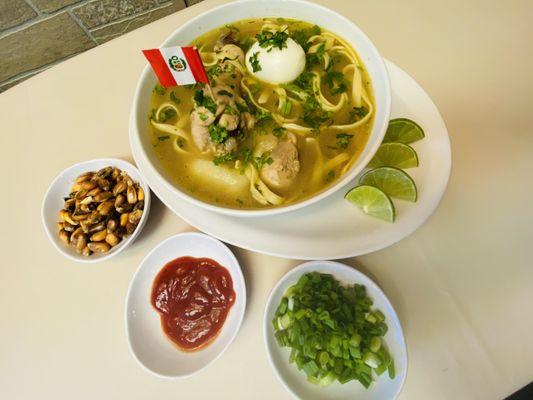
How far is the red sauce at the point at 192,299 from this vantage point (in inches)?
59.1

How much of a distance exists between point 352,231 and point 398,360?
0.52 metres

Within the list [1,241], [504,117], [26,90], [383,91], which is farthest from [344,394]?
[26,90]

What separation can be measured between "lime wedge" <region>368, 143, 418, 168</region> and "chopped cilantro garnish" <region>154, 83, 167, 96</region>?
3.50 ft

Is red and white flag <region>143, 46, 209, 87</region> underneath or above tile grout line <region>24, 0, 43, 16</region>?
underneath

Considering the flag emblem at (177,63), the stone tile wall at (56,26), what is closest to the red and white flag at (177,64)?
the flag emblem at (177,63)

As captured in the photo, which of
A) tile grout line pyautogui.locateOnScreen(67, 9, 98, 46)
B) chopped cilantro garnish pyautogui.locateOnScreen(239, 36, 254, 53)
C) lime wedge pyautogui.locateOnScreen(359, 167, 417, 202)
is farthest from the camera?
tile grout line pyautogui.locateOnScreen(67, 9, 98, 46)

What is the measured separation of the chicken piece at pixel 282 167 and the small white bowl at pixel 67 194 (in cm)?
63

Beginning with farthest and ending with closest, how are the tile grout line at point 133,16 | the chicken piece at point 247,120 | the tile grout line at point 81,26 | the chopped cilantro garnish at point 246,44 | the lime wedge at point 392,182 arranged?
the tile grout line at point 133,16 → the tile grout line at point 81,26 → the chopped cilantro garnish at point 246,44 → the chicken piece at point 247,120 → the lime wedge at point 392,182

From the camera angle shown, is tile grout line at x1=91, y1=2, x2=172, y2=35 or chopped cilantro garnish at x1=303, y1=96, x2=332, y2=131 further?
tile grout line at x1=91, y1=2, x2=172, y2=35

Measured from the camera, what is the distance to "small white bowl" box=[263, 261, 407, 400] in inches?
50.9

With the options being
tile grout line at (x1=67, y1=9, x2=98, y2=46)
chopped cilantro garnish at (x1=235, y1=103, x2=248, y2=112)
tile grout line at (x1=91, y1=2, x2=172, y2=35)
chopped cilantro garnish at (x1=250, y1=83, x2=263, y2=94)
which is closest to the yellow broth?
chopped cilantro garnish at (x1=250, y1=83, x2=263, y2=94)

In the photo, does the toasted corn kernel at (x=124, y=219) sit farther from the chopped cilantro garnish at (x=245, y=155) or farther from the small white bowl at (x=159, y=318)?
the chopped cilantro garnish at (x=245, y=155)

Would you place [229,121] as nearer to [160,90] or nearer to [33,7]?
[160,90]

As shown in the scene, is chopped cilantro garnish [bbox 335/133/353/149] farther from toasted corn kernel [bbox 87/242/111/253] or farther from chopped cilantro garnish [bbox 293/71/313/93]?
toasted corn kernel [bbox 87/242/111/253]
